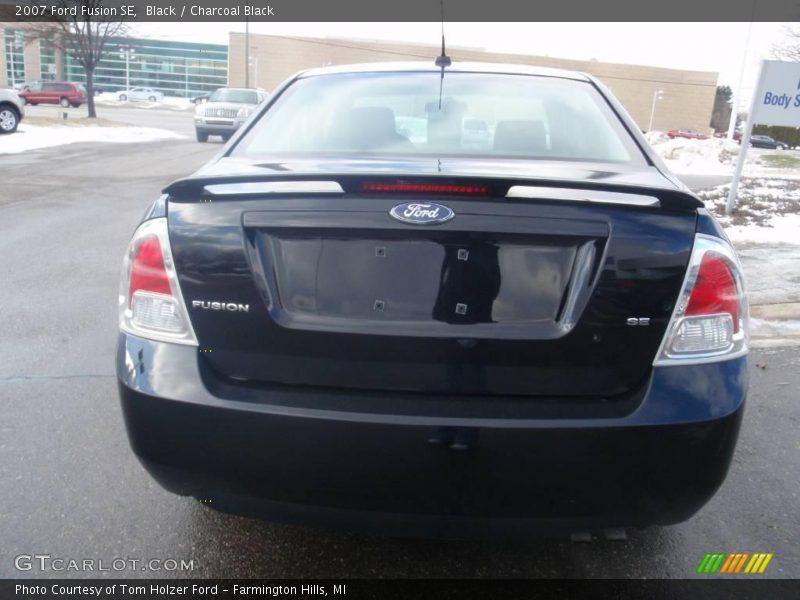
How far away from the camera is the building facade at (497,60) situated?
2744 inches

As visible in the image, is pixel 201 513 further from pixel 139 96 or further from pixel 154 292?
pixel 139 96

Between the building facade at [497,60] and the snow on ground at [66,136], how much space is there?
39406mm

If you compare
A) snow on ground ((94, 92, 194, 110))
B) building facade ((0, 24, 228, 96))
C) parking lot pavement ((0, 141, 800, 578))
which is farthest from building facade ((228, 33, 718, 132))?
parking lot pavement ((0, 141, 800, 578))

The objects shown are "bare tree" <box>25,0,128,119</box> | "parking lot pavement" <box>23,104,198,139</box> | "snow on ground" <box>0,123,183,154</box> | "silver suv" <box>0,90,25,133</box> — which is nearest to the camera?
"snow on ground" <box>0,123,183,154</box>

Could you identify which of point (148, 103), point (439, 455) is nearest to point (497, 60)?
point (148, 103)

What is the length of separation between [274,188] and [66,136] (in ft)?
74.6

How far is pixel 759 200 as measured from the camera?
37.6 feet

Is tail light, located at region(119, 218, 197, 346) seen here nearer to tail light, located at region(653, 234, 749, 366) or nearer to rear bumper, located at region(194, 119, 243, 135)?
tail light, located at region(653, 234, 749, 366)

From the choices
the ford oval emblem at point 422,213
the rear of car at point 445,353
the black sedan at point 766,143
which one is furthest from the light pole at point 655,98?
the ford oval emblem at point 422,213

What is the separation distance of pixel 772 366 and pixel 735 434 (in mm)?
2942

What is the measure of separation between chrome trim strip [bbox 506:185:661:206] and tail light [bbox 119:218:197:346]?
3.22 ft

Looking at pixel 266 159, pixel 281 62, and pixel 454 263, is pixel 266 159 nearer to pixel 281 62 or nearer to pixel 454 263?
pixel 454 263

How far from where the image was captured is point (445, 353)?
189cm

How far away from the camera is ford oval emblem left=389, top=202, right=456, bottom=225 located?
73.8 inches
